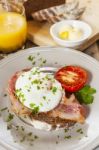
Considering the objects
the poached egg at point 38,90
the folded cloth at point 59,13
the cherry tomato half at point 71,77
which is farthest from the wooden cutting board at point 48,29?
the poached egg at point 38,90

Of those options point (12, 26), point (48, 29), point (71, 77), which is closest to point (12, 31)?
point (12, 26)

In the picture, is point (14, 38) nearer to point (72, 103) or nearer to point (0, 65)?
point (0, 65)

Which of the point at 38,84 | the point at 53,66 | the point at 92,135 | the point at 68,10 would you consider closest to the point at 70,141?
the point at 92,135

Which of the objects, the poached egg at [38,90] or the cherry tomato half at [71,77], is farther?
the cherry tomato half at [71,77]

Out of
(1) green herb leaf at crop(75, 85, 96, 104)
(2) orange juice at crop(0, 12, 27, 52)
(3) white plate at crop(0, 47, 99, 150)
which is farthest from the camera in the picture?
(2) orange juice at crop(0, 12, 27, 52)

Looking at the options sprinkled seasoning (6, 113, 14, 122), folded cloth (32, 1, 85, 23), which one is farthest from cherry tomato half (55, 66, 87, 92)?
folded cloth (32, 1, 85, 23)

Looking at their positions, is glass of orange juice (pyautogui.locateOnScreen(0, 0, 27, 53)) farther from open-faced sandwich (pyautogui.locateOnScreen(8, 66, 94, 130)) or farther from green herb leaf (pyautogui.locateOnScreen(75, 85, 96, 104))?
green herb leaf (pyautogui.locateOnScreen(75, 85, 96, 104))

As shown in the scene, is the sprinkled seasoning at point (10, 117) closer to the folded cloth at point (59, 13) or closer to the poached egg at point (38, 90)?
the poached egg at point (38, 90)
